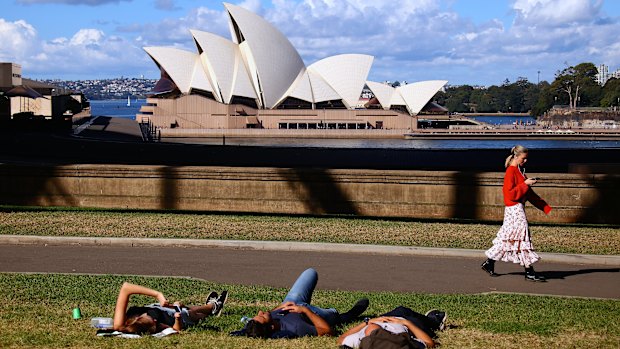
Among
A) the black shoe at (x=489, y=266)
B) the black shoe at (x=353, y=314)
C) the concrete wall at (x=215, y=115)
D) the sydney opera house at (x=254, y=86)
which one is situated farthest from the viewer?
the concrete wall at (x=215, y=115)

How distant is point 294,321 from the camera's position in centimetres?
663

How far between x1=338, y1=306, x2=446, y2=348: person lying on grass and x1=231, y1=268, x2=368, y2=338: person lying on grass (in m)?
0.26

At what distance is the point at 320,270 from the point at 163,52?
8799 cm

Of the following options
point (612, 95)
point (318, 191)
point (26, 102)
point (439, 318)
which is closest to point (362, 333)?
point (439, 318)

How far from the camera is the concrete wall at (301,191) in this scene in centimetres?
1591

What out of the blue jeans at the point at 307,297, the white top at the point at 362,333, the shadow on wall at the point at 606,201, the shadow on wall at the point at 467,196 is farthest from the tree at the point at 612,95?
the white top at the point at 362,333

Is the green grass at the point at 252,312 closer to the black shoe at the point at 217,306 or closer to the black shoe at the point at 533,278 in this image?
the black shoe at the point at 217,306

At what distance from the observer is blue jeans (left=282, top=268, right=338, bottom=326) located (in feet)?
22.7

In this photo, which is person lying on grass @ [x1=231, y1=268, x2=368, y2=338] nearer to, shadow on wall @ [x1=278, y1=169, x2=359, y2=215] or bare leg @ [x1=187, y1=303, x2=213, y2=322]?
bare leg @ [x1=187, y1=303, x2=213, y2=322]

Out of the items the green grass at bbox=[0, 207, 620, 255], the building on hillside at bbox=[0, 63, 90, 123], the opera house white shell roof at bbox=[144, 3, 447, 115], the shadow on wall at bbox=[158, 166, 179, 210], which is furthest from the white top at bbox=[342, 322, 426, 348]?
the opera house white shell roof at bbox=[144, 3, 447, 115]

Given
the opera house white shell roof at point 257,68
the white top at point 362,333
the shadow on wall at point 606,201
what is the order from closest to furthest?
the white top at point 362,333
the shadow on wall at point 606,201
the opera house white shell roof at point 257,68

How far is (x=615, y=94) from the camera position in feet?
519

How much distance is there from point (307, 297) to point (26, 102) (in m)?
76.0

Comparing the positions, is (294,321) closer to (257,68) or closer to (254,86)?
(257,68)
